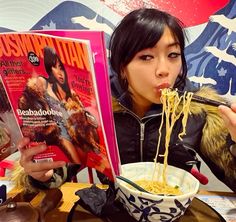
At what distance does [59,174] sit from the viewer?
108cm

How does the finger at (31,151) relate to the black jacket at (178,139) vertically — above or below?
above

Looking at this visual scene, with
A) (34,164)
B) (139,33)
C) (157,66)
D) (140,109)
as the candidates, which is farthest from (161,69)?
(34,164)

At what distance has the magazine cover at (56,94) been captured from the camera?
26.1 inches

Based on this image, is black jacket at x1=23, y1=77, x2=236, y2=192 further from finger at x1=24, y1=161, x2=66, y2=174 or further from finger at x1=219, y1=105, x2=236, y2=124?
finger at x1=219, y1=105, x2=236, y2=124

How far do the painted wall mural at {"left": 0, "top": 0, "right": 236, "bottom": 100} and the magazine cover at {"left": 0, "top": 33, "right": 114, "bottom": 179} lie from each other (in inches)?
50.3

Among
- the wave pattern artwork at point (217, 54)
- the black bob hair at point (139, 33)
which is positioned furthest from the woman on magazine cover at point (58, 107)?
the wave pattern artwork at point (217, 54)

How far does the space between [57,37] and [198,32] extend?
1.56 metres

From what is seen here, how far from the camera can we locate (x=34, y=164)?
0.94 m

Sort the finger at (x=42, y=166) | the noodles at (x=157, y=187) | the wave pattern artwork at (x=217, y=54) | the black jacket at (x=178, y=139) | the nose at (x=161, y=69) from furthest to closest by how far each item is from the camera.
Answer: the wave pattern artwork at (x=217, y=54)
the black jacket at (x=178, y=139)
the nose at (x=161, y=69)
the finger at (x=42, y=166)
the noodles at (x=157, y=187)

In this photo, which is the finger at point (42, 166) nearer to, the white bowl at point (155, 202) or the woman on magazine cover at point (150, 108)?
the woman on magazine cover at point (150, 108)

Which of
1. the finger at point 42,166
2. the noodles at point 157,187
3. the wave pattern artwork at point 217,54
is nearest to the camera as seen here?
the noodles at point 157,187

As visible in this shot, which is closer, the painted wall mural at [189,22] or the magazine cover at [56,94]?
the magazine cover at [56,94]

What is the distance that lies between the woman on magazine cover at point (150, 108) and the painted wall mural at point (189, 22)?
2.34ft

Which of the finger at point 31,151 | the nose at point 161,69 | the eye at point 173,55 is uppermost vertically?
the eye at point 173,55
